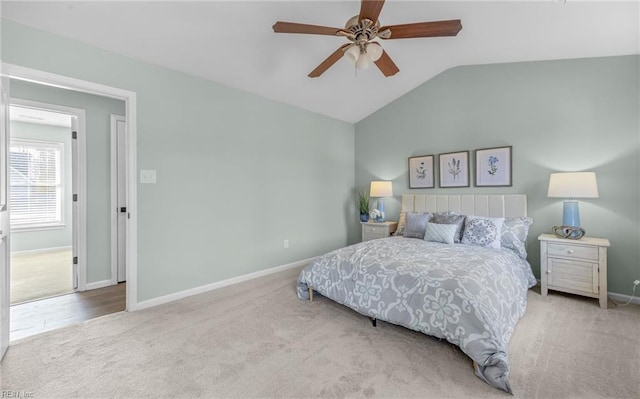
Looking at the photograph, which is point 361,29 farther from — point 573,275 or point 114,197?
point 114,197

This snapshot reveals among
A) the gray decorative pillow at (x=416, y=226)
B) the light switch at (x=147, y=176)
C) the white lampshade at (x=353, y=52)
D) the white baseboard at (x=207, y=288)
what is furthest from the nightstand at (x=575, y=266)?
the light switch at (x=147, y=176)

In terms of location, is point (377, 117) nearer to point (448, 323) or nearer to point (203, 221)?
point (203, 221)

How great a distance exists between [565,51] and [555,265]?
7.89 ft

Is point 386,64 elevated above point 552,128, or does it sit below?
above

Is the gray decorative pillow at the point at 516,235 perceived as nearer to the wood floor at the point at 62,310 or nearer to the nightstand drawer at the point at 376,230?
the nightstand drawer at the point at 376,230

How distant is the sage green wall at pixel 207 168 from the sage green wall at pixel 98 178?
1297 mm

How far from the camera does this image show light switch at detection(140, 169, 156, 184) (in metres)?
2.82

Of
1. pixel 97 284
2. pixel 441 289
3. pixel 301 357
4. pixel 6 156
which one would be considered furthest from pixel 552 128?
pixel 97 284

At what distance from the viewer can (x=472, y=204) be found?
3.90 m

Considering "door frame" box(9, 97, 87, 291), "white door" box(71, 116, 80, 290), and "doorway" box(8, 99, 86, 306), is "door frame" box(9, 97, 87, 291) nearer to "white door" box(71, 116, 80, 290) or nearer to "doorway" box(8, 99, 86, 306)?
"white door" box(71, 116, 80, 290)

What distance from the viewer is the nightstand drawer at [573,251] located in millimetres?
2828

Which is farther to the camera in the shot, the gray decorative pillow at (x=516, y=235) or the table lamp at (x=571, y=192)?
the gray decorative pillow at (x=516, y=235)

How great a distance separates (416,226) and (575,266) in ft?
5.38

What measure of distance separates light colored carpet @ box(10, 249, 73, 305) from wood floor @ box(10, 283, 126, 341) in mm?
253
